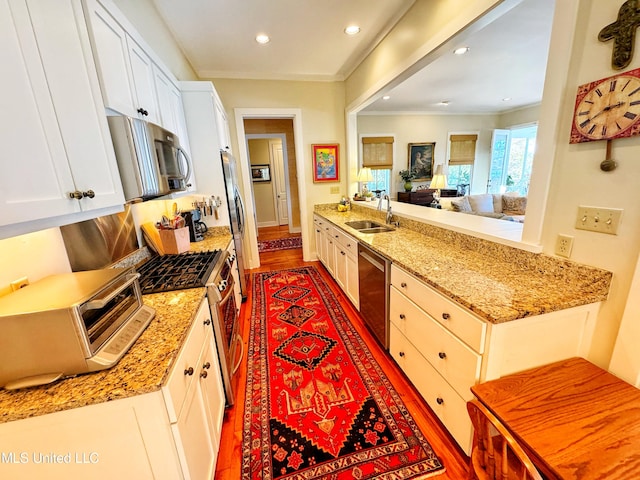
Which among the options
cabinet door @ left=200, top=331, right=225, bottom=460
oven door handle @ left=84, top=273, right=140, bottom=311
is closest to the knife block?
cabinet door @ left=200, top=331, right=225, bottom=460

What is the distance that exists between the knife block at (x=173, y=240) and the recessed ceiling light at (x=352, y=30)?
245 cm

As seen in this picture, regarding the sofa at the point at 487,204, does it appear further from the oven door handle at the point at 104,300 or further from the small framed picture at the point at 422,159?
the oven door handle at the point at 104,300

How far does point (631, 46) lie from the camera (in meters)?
0.92

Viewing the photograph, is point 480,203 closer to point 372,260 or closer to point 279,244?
point 372,260

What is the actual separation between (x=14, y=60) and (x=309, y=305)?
8.55ft

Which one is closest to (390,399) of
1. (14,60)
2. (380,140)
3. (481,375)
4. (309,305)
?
(481,375)

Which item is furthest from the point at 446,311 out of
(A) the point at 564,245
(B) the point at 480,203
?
(B) the point at 480,203

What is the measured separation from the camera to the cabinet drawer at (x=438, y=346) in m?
1.14

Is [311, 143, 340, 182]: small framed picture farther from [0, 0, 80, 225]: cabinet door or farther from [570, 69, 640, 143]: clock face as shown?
[0, 0, 80, 225]: cabinet door

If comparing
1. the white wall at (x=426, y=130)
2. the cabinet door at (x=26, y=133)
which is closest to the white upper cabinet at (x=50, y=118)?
the cabinet door at (x=26, y=133)

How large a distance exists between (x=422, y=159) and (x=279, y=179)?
3.77m

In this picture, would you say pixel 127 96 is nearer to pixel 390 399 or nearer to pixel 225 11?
pixel 225 11

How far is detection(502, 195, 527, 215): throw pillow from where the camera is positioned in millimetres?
4797

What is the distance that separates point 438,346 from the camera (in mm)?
1339
